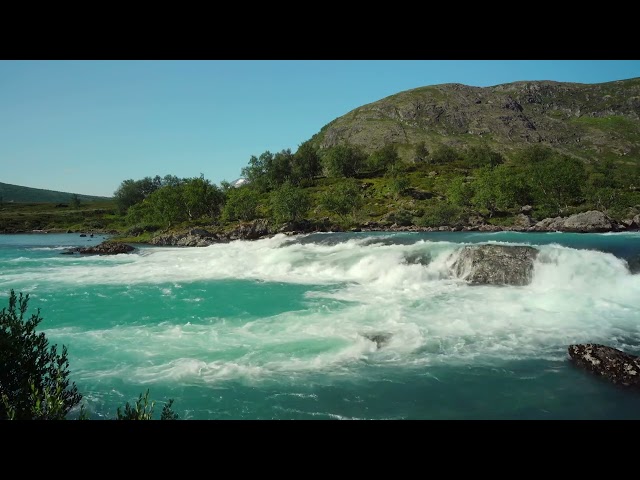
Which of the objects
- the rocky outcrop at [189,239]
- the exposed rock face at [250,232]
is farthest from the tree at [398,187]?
the rocky outcrop at [189,239]

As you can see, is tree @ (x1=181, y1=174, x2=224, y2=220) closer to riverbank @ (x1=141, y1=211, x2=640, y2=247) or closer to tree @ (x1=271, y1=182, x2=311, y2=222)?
riverbank @ (x1=141, y1=211, x2=640, y2=247)

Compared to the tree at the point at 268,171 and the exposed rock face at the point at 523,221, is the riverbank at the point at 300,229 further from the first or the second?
the tree at the point at 268,171

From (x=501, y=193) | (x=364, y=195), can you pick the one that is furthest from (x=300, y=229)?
(x=501, y=193)

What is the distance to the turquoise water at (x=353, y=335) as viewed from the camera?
11.9 m

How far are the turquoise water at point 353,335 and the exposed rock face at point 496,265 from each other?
75cm

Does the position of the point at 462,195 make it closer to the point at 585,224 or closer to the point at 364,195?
the point at 364,195

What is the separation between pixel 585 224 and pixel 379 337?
137 ft

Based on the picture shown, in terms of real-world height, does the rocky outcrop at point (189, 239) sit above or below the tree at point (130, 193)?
below
